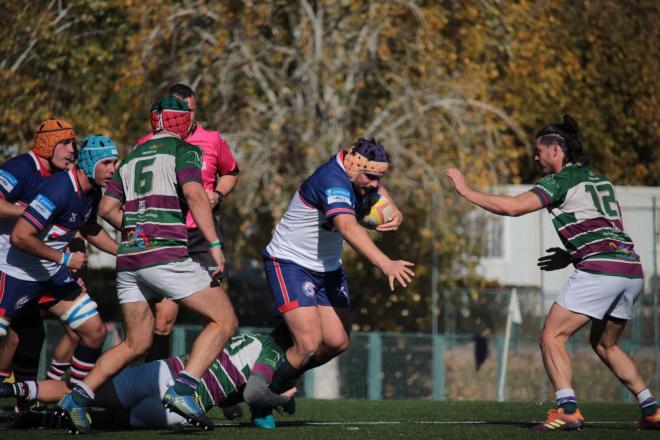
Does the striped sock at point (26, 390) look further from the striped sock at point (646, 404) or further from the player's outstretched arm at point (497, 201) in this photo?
the striped sock at point (646, 404)

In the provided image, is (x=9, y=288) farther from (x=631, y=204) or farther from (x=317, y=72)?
(x=631, y=204)

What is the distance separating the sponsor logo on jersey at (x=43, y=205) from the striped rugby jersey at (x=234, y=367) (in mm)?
1314

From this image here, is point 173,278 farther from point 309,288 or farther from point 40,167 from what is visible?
point 40,167

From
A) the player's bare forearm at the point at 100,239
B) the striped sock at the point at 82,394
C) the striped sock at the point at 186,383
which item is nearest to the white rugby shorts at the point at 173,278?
the striped sock at the point at 186,383

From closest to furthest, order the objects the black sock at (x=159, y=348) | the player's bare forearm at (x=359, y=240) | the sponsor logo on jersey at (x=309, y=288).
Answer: the player's bare forearm at (x=359, y=240), the sponsor logo on jersey at (x=309, y=288), the black sock at (x=159, y=348)

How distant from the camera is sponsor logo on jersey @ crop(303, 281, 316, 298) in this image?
27.0ft

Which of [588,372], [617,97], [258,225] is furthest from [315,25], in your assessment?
[617,97]

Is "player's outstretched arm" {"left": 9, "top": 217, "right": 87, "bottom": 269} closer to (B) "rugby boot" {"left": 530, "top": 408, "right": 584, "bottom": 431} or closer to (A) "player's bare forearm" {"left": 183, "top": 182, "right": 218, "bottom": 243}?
(A) "player's bare forearm" {"left": 183, "top": 182, "right": 218, "bottom": 243}

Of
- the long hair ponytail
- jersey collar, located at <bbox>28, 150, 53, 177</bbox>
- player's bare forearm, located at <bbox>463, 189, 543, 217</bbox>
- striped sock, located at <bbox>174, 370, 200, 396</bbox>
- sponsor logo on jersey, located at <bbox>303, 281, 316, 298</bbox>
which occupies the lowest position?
striped sock, located at <bbox>174, 370, 200, 396</bbox>

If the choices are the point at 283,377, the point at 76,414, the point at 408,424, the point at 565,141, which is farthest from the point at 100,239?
the point at 565,141

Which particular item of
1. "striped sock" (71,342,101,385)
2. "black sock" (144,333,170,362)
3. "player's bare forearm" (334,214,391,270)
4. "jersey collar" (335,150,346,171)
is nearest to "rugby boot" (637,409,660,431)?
"player's bare forearm" (334,214,391,270)

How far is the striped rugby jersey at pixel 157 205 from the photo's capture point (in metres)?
7.18

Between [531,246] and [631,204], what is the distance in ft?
11.0

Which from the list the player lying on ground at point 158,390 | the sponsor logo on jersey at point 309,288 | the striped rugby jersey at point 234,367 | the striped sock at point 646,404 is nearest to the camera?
the player lying on ground at point 158,390
